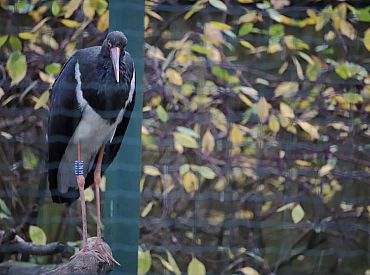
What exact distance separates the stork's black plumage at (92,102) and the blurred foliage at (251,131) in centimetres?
40

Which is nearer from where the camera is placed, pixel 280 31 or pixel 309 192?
pixel 280 31

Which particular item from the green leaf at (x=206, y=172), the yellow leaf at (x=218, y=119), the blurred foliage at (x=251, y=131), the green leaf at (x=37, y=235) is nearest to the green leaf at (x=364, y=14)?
the blurred foliage at (x=251, y=131)

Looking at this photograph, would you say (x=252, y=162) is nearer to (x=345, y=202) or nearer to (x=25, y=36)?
(x=345, y=202)

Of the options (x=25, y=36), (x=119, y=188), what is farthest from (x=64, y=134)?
(x=25, y=36)

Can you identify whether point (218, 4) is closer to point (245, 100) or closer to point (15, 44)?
point (245, 100)

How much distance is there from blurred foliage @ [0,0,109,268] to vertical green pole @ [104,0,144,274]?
0.64m

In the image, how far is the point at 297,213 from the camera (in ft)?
7.22

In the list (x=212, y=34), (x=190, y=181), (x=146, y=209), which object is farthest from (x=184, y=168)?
(x=212, y=34)

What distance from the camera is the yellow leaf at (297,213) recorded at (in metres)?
2.20

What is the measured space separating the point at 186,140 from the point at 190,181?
0.40ft

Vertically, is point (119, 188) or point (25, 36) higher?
point (25, 36)

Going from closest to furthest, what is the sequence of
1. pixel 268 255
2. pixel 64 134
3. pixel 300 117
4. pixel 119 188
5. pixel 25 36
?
1. pixel 119 188
2. pixel 64 134
3. pixel 25 36
4. pixel 300 117
5. pixel 268 255

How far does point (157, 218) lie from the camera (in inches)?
92.0

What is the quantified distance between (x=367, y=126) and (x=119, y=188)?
103 centimetres
